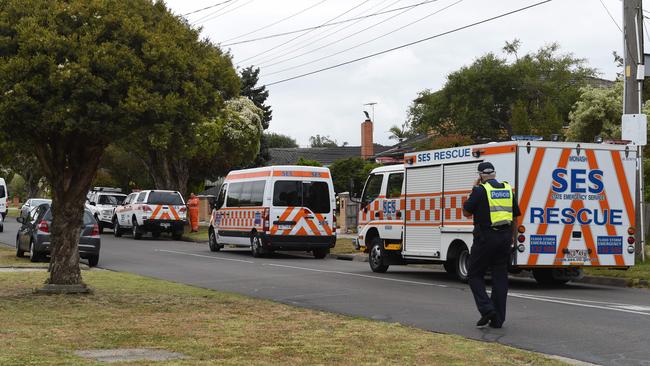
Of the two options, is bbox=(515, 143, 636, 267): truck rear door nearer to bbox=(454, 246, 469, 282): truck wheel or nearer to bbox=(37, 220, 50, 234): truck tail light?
Result: bbox=(454, 246, 469, 282): truck wheel

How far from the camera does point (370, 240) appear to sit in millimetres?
20438

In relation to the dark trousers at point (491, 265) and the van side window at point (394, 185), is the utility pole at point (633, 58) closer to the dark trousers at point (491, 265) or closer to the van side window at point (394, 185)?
the van side window at point (394, 185)

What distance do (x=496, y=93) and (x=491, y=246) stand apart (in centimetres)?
4711

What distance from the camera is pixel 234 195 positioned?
27.6 metres

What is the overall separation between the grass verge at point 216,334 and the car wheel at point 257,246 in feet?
38.5

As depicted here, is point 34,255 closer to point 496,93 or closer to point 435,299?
point 435,299

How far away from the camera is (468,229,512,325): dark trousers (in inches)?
416

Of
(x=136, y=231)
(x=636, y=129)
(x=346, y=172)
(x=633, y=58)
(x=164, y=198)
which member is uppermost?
(x=633, y=58)

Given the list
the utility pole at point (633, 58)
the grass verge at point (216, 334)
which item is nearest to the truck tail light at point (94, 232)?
the grass verge at point (216, 334)

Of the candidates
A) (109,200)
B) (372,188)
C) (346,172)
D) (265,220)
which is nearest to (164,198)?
(109,200)

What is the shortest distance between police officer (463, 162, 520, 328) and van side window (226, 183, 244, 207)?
17.0 meters

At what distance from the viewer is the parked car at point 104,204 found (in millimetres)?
39656

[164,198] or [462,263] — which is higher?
[164,198]

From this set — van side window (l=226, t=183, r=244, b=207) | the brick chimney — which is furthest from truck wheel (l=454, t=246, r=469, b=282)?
the brick chimney
